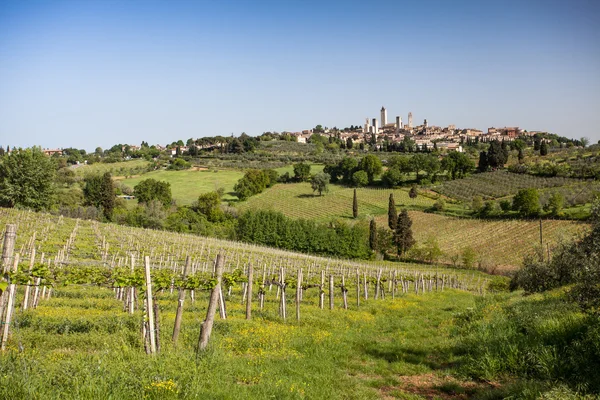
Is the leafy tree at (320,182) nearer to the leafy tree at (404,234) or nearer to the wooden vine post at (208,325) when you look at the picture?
the leafy tree at (404,234)

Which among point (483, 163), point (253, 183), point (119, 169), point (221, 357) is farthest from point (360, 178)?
point (221, 357)

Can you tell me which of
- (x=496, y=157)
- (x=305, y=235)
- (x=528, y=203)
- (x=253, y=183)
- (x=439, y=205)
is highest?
(x=496, y=157)

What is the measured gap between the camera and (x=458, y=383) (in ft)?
31.9

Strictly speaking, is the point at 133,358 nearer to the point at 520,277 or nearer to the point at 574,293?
the point at 574,293

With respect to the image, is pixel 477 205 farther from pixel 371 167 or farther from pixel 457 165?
pixel 371 167

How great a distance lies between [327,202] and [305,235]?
25.7m

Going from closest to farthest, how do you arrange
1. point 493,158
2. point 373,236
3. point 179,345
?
1. point 179,345
2. point 373,236
3. point 493,158

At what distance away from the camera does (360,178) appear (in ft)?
378

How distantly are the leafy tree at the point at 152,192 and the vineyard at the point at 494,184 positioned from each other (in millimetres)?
70374

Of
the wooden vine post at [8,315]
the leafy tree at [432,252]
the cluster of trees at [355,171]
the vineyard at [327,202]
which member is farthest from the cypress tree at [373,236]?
the wooden vine post at [8,315]

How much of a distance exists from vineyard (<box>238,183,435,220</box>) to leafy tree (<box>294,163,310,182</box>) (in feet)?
23.2

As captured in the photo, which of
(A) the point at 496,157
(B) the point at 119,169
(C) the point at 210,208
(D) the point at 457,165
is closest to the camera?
(C) the point at 210,208

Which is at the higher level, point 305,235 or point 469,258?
point 305,235

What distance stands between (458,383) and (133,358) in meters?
7.58
